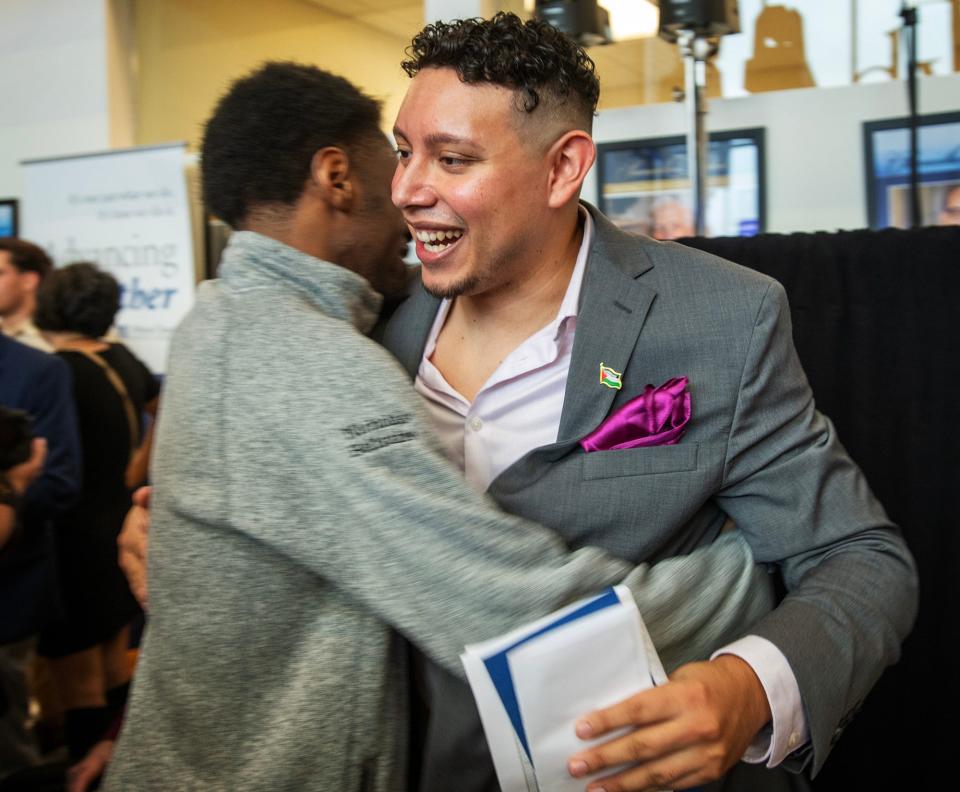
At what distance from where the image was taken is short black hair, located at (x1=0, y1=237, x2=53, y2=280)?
3.88 metres

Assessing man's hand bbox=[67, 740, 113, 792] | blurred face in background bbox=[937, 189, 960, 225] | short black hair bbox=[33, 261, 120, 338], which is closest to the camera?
man's hand bbox=[67, 740, 113, 792]

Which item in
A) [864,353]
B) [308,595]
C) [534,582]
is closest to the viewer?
[534,582]

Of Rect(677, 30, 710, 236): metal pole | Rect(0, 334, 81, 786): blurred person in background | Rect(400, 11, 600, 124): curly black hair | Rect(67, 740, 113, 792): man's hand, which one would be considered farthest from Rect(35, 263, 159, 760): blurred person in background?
Rect(400, 11, 600, 124): curly black hair

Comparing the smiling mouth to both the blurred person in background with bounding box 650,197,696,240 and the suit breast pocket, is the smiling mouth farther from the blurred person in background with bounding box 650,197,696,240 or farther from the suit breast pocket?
the blurred person in background with bounding box 650,197,696,240

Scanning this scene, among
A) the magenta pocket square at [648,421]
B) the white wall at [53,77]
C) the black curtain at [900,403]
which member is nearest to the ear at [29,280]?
the white wall at [53,77]

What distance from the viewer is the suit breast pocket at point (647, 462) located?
1231mm

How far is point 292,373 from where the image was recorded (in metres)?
1.10

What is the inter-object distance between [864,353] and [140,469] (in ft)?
8.24

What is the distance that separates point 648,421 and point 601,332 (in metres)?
0.15

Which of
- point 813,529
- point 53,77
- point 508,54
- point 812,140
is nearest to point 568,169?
point 508,54

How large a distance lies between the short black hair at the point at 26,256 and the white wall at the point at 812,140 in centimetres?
263

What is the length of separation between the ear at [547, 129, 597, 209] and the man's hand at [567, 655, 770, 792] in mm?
710

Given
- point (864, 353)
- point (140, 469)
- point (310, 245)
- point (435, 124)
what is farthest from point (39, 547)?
point (864, 353)

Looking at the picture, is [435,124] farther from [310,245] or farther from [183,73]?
[183,73]
